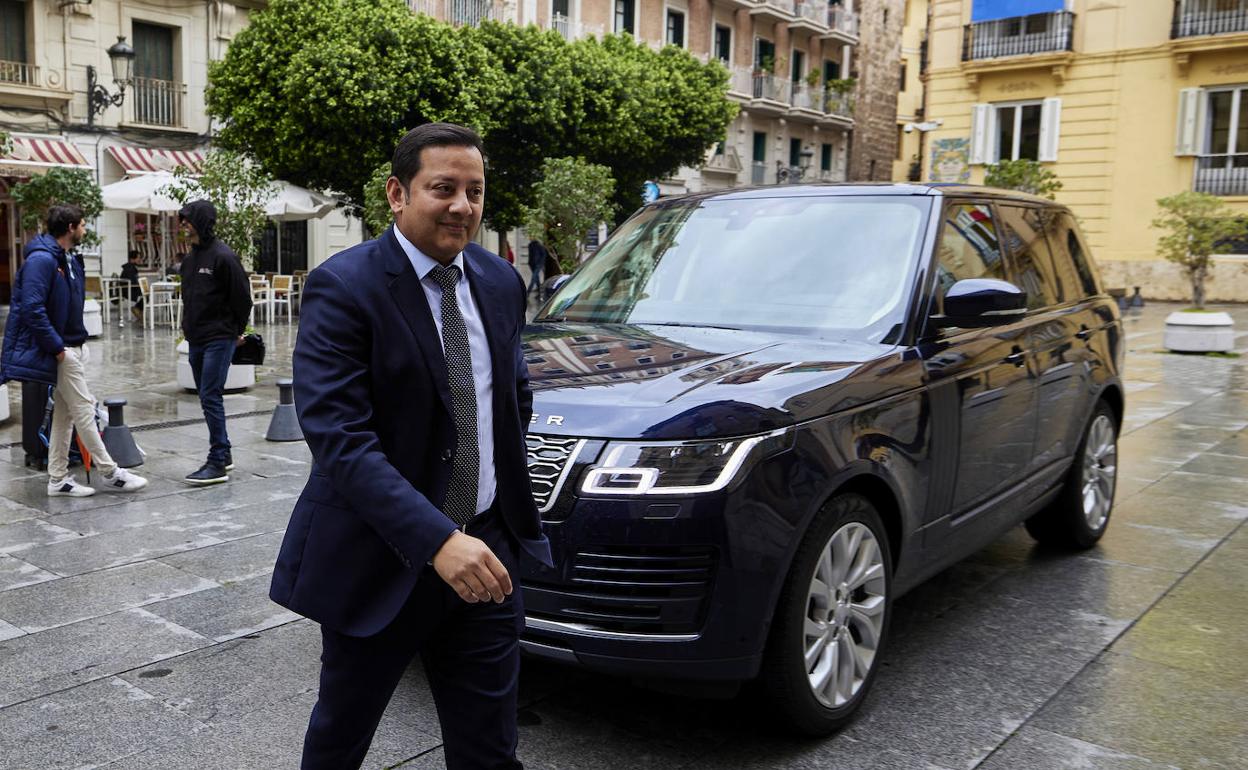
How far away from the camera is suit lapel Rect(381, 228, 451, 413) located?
2.22m

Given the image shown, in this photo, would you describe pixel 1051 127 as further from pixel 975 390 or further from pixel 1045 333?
pixel 975 390

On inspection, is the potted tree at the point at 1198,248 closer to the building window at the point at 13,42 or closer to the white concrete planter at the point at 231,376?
the white concrete planter at the point at 231,376

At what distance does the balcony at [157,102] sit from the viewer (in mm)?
23906

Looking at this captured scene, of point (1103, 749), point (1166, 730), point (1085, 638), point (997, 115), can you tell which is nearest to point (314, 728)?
point (1103, 749)

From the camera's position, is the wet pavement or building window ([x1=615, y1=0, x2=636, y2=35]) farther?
building window ([x1=615, y1=0, x2=636, y2=35])

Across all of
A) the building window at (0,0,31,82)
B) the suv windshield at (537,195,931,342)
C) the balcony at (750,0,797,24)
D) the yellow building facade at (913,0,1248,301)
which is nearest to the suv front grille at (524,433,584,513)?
the suv windshield at (537,195,931,342)

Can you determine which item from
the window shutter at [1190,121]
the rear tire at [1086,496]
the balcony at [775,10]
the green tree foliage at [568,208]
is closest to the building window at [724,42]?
the balcony at [775,10]

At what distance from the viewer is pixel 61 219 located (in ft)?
22.2

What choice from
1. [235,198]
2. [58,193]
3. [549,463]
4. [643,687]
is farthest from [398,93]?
[643,687]

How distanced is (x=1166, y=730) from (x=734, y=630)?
155 cm

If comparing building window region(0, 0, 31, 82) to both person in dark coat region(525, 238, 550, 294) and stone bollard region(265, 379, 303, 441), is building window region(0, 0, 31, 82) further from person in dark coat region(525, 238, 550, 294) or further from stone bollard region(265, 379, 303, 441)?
stone bollard region(265, 379, 303, 441)

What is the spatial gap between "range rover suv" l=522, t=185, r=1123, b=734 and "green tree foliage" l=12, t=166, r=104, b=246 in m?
15.1

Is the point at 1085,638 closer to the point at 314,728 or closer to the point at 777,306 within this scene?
the point at 777,306

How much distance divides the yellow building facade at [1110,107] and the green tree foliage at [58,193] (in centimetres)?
2338
